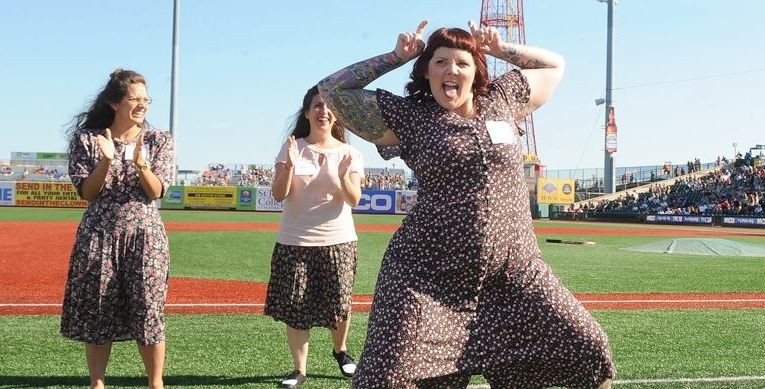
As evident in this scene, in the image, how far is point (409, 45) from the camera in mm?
3379

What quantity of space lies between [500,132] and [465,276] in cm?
59

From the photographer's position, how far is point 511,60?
362cm

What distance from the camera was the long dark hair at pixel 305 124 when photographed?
513cm

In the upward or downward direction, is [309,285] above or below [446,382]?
above

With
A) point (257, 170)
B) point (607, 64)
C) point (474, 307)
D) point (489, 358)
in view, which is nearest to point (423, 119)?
point (474, 307)

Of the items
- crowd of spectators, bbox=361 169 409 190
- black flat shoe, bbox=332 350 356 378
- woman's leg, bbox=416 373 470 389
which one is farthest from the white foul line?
crowd of spectators, bbox=361 169 409 190

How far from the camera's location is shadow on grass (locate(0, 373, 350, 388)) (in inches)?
197

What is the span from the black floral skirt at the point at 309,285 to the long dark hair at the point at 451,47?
6.10 ft

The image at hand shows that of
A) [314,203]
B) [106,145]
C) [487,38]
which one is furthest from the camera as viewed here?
[314,203]

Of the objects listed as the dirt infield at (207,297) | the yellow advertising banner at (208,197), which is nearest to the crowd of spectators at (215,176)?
the yellow advertising banner at (208,197)

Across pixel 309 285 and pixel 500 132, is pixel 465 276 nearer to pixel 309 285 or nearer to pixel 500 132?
pixel 500 132

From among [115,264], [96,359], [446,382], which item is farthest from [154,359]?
[446,382]

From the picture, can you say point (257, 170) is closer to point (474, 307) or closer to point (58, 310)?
point (58, 310)

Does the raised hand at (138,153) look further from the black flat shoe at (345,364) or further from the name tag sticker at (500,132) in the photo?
the black flat shoe at (345,364)
